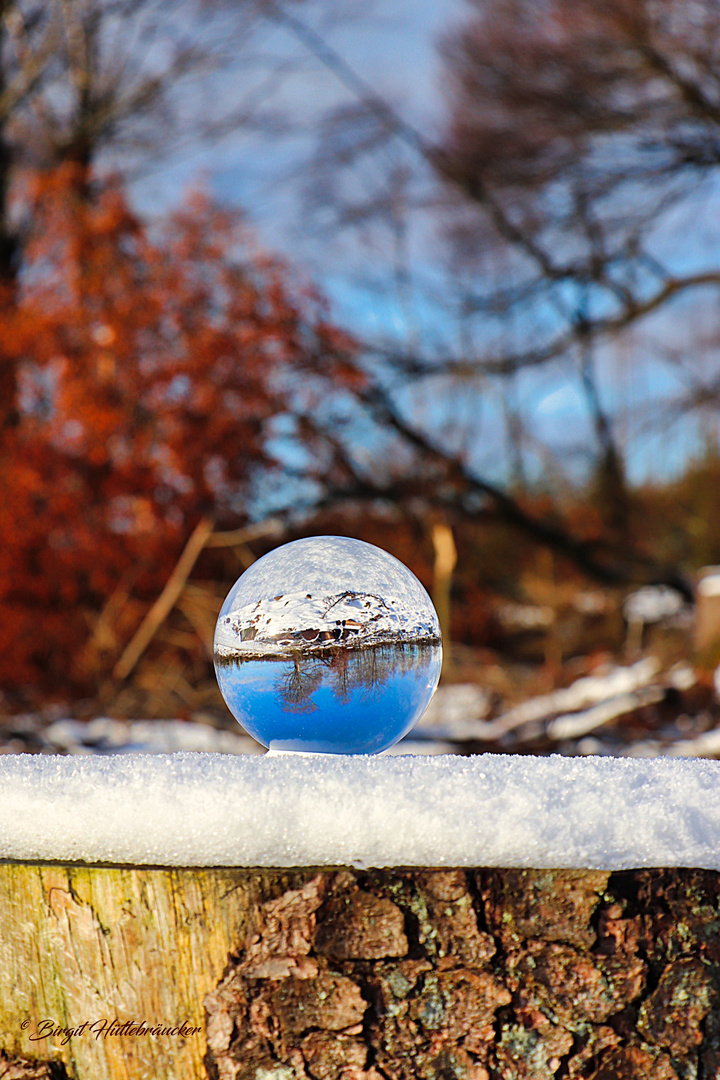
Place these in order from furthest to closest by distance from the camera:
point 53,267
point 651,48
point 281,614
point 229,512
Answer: point 651,48, point 53,267, point 229,512, point 281,614

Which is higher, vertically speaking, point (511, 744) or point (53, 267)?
point (53, 267)

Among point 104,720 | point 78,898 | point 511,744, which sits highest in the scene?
point 104,720

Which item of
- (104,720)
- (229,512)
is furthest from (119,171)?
(104,720)

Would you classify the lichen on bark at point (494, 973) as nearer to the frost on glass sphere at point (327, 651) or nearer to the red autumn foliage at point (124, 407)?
the frost on glass sphere at point (327, 651)

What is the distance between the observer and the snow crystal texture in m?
1.06

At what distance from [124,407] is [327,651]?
211 inches

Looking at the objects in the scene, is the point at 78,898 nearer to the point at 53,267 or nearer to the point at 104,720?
the point at 104,720

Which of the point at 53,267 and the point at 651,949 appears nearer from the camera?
the point at 651,949

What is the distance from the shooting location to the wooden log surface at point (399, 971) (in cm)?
109

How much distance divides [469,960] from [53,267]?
7099 mm

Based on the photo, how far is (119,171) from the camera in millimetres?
8531

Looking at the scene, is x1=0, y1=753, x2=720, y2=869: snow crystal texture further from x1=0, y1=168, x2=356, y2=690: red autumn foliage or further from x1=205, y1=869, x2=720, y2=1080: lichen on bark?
x1=0, y1=168, x2=356, y2=690: red autumn foliage

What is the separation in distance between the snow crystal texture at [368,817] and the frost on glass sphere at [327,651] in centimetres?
31

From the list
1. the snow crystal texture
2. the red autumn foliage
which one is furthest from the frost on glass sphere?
the red autumn foliage
